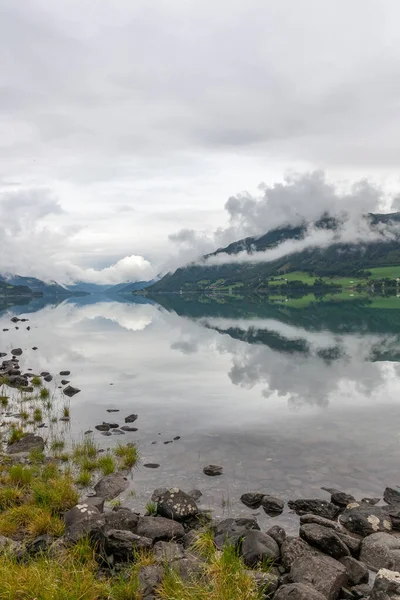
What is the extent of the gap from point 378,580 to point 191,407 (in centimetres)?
2591

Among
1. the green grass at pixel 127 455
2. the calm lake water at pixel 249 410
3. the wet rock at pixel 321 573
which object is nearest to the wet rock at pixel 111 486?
the calm lake water at pixel 249 410

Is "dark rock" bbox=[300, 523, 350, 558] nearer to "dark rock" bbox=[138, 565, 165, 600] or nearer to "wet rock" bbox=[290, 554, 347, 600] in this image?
"wet rock" bbox=[290, 554, 347, 600]

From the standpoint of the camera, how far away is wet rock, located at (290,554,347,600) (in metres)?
11.5

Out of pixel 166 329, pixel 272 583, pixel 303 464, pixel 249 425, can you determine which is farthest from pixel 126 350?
pixel 272 583

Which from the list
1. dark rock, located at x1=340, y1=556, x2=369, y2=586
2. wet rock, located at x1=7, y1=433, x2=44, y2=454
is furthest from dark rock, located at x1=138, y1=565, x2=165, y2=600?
wet rock, located at x1=7, y1=433, x2=44, y2=454

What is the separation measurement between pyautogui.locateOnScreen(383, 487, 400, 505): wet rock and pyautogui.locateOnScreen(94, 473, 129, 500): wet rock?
11971 mm

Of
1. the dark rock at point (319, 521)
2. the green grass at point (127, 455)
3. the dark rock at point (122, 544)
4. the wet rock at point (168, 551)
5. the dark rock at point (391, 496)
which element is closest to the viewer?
the wet rock at point (168, 551)

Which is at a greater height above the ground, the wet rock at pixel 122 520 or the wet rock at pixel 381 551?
the wet rock at pixel 122 520

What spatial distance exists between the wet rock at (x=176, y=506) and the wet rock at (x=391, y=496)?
8.57 m

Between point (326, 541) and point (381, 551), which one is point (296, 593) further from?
point (381, 551)

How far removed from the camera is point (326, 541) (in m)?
13.7

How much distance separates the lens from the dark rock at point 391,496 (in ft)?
60.0

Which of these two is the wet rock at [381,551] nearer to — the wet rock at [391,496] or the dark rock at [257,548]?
the dark rock at [257,548]

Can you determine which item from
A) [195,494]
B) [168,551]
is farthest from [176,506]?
[168,551]
